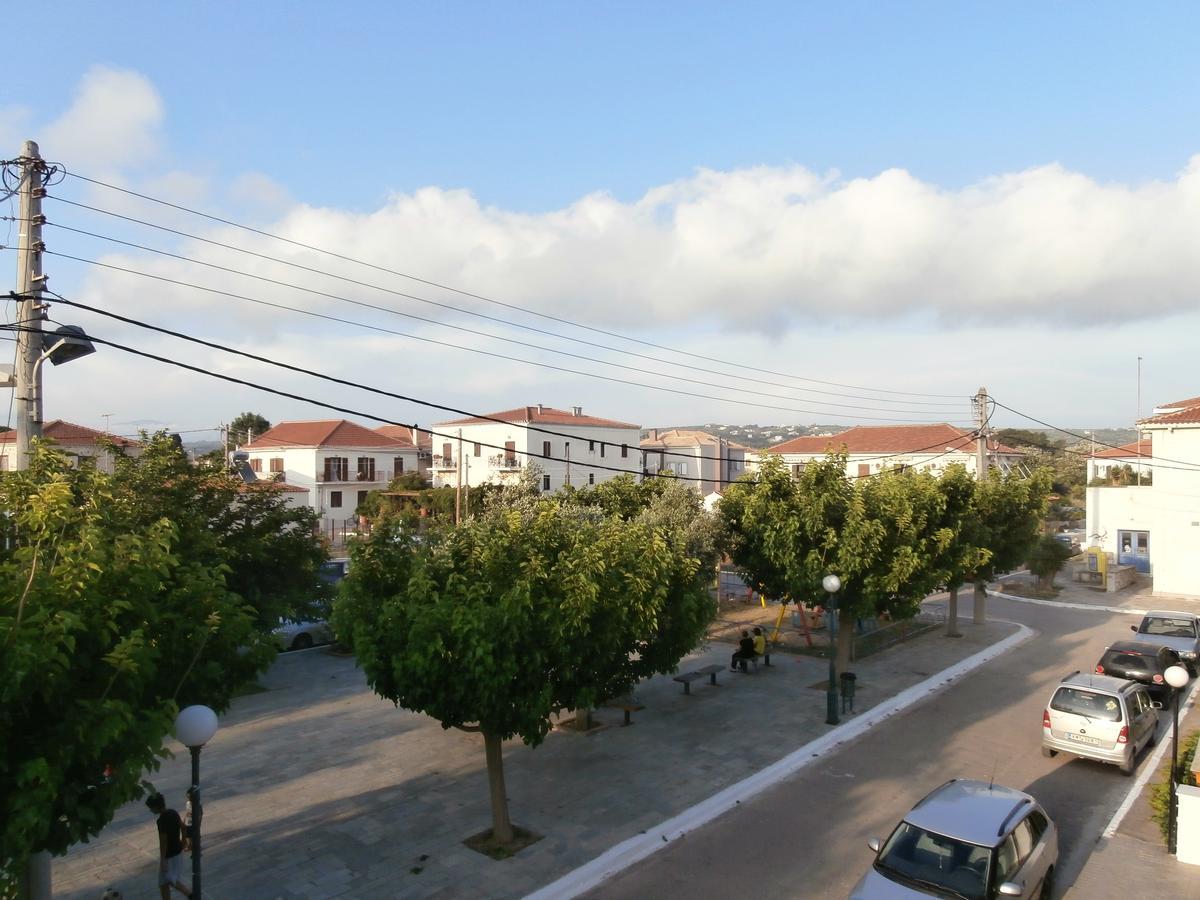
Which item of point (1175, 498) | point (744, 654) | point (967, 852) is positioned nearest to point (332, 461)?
point (744, 654)

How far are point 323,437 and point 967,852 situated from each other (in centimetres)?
5416

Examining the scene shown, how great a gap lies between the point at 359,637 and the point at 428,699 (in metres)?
1.14

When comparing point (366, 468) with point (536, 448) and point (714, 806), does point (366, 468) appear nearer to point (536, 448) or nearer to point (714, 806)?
point (536, 448)

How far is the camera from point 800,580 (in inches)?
683

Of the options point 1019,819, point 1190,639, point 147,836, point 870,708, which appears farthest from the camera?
point 1190,639

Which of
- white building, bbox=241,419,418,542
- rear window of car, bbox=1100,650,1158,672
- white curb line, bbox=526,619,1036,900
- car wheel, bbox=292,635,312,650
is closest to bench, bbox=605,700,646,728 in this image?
white curb line, bbox=526,619,1036,900

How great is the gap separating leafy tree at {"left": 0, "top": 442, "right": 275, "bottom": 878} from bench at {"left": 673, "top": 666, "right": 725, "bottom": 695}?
37.1ft

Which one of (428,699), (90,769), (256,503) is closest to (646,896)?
(428,699)

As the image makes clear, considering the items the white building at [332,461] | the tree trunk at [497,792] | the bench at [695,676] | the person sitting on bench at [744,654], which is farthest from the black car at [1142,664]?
the white building at [332,461]

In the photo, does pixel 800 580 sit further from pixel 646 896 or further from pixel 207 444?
pixel 207 444

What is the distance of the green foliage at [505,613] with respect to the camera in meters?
9.21

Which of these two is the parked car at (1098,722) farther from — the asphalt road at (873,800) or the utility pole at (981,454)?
the utility pole at (981,454)

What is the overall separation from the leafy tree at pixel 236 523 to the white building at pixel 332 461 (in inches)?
1514

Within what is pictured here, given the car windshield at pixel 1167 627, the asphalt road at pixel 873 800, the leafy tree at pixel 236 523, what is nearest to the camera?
the asphalt road at pixel 873 800
